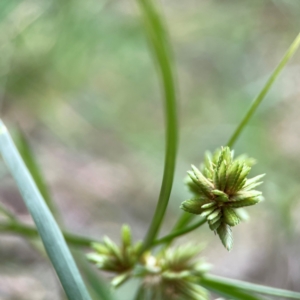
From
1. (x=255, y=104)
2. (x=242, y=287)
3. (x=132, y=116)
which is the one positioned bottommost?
(x=242, y=287)

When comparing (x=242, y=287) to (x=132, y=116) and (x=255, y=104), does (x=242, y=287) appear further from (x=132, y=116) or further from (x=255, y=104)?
(x=132, y=116)

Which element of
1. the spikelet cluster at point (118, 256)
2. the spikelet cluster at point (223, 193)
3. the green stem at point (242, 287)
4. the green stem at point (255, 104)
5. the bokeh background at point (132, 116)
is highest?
the bokeh background at point (132, 116)

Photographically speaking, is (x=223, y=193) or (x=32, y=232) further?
(x=32, y=232)

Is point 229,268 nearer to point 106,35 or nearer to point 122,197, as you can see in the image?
point 122,197

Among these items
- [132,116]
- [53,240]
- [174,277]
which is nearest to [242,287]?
[174,277]

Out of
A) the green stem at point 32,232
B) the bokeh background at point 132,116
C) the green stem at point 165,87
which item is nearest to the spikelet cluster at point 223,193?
the green stem at point 165,87

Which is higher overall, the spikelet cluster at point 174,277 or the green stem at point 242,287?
the spikelet cluster at point 174,277

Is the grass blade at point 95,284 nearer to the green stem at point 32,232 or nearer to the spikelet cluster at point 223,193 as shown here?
the green stem at point 32,232

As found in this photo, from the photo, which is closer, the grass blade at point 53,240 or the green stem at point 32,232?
the grass blade at point 53,240
